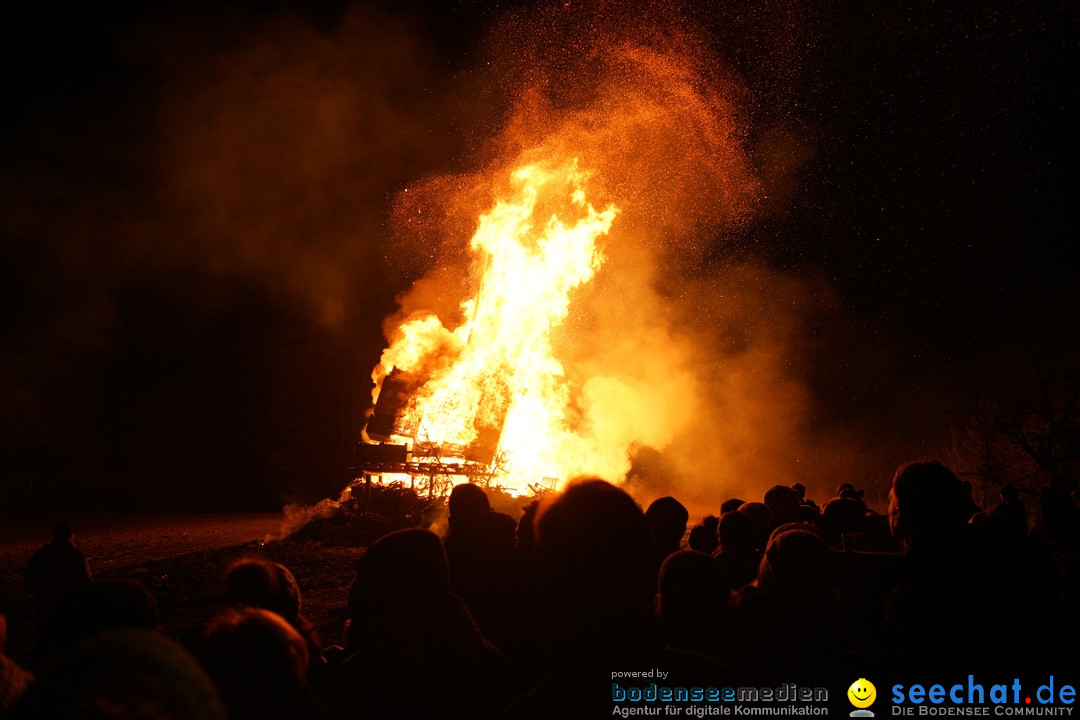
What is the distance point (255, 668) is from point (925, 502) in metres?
2.73

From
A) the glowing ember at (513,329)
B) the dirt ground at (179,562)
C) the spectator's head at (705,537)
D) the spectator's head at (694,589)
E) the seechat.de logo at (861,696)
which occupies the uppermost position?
the glowing ember at (513,329)

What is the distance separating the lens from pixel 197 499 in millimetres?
21750

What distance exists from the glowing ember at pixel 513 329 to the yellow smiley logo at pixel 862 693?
45.0ft

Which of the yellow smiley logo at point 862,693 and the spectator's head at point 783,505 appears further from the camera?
the spectator's head at point 783,505

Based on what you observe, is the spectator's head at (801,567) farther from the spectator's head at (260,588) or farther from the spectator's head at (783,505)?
the spectator's head at (783,505)

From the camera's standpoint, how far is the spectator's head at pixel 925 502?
262 centimetres

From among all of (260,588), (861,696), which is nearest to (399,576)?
(260,588)

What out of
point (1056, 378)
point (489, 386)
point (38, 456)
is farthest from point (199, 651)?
point (38, 456)

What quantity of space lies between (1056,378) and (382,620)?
18830 millimetres

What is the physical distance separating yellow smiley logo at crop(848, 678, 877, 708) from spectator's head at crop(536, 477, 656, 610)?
1210 mm

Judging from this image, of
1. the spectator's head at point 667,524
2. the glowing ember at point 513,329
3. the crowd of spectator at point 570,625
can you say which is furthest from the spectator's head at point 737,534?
the glowing ember at point 513,329

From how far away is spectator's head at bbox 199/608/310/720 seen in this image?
1.58m

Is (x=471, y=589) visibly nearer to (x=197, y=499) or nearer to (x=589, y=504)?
(x=589, y=504)

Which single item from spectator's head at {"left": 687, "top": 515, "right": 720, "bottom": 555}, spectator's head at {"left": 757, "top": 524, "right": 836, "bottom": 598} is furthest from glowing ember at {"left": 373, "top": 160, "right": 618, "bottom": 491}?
spectator's head at {"left": 757, "top": 524, "right": 836, "bottom": 598}
